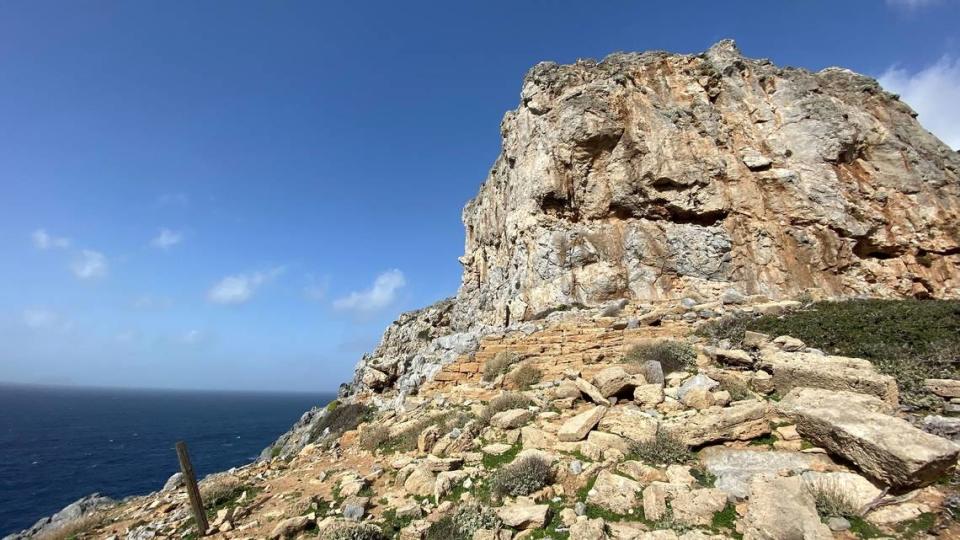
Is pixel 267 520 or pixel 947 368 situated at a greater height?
pixel 947 368


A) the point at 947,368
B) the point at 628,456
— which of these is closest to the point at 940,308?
the point at 947,368

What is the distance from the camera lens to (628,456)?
7293 millimetres

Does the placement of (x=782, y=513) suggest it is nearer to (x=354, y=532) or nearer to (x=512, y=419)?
(x=512, y=419)

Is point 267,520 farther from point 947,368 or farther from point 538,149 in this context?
point 538,149

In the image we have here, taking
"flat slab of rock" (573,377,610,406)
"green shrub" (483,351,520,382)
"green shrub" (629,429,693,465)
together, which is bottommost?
"green shrub" (629,429,693,465)

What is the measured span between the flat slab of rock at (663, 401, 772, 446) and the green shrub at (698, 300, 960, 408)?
2.97 metres

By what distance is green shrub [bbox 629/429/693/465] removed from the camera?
6953 millimetres

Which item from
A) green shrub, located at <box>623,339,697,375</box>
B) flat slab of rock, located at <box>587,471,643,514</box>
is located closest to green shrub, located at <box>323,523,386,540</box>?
flat slab of rock, located at <box>587,471,643,514</box>

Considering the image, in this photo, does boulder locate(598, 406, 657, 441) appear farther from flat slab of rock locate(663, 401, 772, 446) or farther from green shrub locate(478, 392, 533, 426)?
green shrub locate(478, 392, 533, 426)

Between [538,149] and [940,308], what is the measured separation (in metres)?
23.3

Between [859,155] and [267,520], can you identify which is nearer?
[267,520]

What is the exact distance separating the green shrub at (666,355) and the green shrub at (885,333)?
211 centimetres

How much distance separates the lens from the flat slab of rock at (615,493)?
6.08 m

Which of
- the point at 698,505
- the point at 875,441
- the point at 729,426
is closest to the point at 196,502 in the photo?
the point at 698,505
